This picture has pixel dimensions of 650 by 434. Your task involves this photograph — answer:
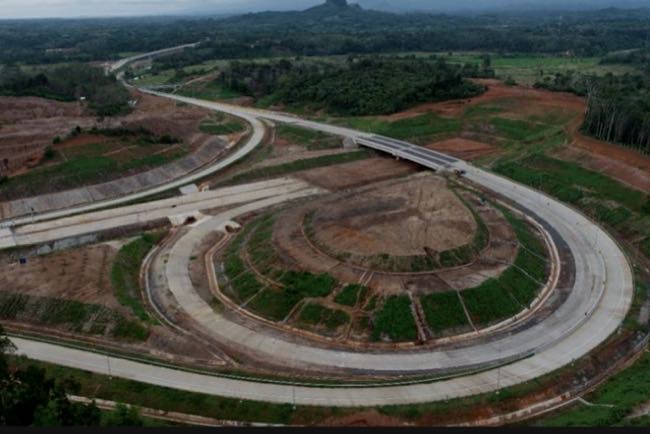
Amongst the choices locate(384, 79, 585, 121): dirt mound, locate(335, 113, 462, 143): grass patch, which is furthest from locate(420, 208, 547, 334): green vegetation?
locate(384, 79, 585, 121): dirt mound

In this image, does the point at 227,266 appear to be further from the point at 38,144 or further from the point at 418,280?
the point at 38,144

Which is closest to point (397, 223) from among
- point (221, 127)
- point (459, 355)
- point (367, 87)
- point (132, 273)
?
point (459, 355)

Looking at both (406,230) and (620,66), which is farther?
(620,66)

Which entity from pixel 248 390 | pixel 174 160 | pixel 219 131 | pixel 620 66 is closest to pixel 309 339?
pixel 248 390

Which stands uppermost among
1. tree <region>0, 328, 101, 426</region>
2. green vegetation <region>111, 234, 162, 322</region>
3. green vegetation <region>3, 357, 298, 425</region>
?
tree <region>0, 328, 101, 426</region>

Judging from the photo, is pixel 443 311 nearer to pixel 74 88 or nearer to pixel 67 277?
pixel 67 277

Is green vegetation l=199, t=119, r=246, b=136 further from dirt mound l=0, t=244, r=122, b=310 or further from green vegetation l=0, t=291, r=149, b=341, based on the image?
green vegetation l=0, t=291, r=149, b=341
